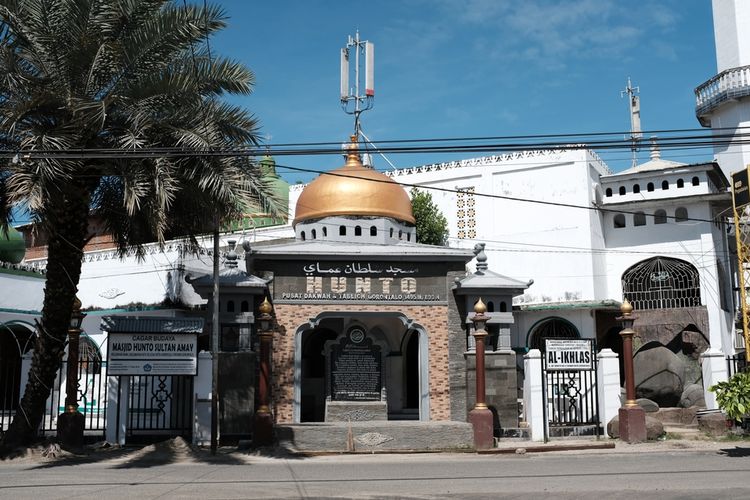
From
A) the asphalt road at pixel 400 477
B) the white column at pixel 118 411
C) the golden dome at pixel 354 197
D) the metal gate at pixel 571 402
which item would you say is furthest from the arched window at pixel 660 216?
the white column at pixel 118 411

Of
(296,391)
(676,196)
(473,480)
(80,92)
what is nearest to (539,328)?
(676,196)

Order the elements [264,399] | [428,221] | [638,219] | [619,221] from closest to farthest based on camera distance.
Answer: [264,399], [638,219], [619,221], [428,221]

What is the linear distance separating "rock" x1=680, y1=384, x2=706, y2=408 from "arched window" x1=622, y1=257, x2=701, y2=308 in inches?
314

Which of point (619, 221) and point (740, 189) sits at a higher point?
point (740, 189)

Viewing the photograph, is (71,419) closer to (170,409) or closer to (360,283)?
(170,409)

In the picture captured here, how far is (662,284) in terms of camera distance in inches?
1268

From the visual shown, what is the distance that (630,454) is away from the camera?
16.3 metres

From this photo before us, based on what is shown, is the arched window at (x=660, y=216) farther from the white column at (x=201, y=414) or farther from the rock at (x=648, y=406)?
the white column at (x=201, y=414)

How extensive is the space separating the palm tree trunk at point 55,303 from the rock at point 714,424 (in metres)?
14.5

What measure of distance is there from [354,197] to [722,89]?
18819mm

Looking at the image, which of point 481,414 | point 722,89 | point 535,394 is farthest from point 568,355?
point 722,89

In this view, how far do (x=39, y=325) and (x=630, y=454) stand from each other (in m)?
12.3

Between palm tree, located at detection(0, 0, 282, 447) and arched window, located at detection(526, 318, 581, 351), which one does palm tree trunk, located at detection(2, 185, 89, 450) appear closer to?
palm tree, located at detection(0, 0, 282, 447)

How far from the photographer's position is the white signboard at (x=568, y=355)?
18.5 metres
